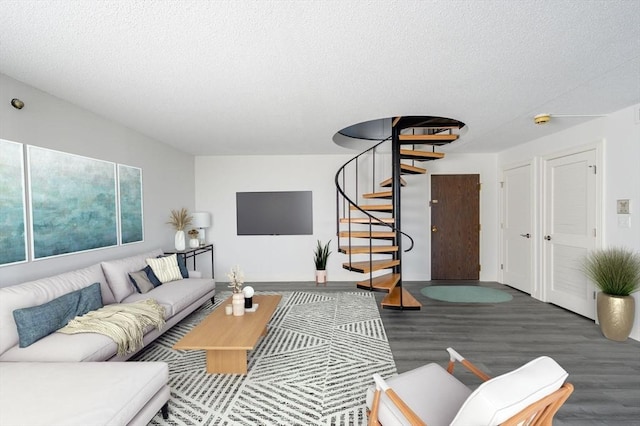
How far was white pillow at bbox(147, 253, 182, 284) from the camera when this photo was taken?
10.9ft

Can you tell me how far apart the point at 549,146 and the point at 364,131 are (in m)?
2.67

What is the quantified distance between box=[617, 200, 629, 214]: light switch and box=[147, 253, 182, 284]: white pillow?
5315 mm

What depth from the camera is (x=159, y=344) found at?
8.75 ft

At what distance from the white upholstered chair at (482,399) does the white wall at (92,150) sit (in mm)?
3081

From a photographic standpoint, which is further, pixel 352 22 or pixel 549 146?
pixel 549 146

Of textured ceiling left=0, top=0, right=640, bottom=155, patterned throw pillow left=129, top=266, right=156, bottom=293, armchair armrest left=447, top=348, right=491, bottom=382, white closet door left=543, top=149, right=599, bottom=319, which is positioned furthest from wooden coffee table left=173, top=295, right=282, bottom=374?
white closet door left=543, top=149, right=599, bottom=319

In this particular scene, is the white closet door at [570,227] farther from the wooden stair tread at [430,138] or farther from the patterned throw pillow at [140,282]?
the patterned throw pillow at [140,282]

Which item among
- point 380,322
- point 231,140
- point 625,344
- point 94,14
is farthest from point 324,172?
point 625,344

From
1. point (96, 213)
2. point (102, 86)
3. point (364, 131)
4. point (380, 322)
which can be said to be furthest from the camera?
point (364, 131)

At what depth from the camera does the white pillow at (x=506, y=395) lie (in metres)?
0.94

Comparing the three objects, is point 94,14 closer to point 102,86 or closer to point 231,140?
point 102,86

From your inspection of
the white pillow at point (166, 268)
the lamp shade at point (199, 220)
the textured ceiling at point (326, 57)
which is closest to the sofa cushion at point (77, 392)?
the white pillow at point (166, 268)

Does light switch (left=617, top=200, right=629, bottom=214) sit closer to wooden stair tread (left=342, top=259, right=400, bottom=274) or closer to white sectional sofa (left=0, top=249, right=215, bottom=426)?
wooden stair tread (left=342, top=259, right=400, bottom=274)

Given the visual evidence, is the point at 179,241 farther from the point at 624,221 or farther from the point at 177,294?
the point at 624,221
